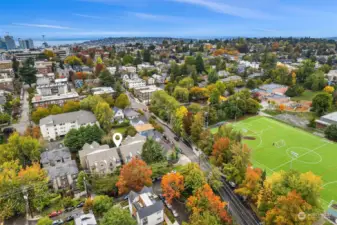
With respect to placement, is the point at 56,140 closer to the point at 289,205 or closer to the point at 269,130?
the point at 289,205

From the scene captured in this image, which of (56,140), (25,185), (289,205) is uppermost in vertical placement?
(289,205)

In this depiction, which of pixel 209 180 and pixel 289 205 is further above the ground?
pixel 289 205

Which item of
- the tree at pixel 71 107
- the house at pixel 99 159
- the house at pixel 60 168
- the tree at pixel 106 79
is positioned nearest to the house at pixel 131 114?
the tree at pixel 71 107

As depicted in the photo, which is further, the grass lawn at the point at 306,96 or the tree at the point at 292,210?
the grass lawn at the point at 306,96

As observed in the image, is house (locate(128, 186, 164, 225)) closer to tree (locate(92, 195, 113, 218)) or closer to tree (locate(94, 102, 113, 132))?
tree (locate(92, 195, 113, 218))

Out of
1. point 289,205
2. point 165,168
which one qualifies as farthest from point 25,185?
point 289,205

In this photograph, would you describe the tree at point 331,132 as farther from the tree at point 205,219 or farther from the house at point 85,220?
the house at point 85,220
